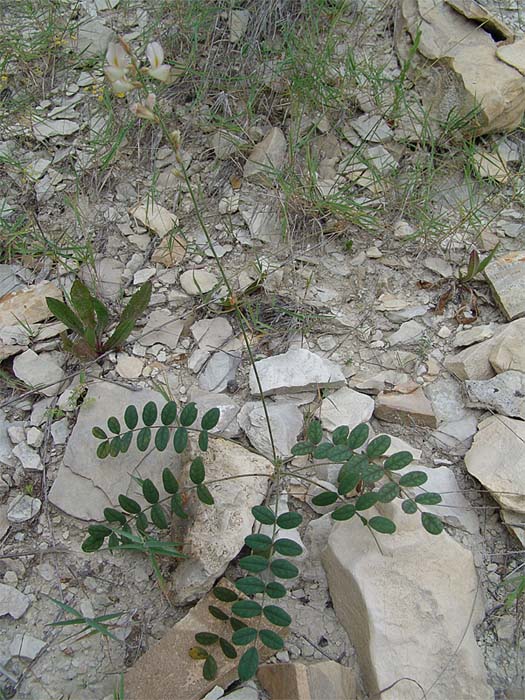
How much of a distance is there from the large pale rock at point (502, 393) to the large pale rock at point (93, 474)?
870 millimetres

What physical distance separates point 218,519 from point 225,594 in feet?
0.70

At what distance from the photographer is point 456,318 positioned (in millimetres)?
2277

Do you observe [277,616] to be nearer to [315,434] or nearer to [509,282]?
[315,434]

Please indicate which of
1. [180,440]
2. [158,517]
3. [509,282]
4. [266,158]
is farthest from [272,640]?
[266,158]

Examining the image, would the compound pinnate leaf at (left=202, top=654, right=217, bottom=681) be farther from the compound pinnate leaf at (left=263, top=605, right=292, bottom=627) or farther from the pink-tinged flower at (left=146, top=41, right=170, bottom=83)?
the pink-tinged flower at (left=146, top=41, right=170, bottom=83)

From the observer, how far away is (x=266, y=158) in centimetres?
268

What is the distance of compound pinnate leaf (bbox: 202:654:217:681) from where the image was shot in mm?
1466

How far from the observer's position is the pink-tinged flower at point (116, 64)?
133 centimetres

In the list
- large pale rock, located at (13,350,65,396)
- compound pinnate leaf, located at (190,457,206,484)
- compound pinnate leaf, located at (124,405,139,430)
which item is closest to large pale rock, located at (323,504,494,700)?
compound pinnate leaf, located at (190,457,206,484)

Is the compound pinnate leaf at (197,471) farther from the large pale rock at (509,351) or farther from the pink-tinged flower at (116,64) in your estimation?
the large pale rock at (509,351)

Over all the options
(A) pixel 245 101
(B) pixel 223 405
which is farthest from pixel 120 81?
(A) pixel 245 101

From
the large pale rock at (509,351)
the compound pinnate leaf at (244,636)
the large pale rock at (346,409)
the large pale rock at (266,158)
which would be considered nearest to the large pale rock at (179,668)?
the compound pinnate leaf at (244,636)

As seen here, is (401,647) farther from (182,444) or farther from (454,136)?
(454,136)

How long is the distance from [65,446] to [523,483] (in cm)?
126
